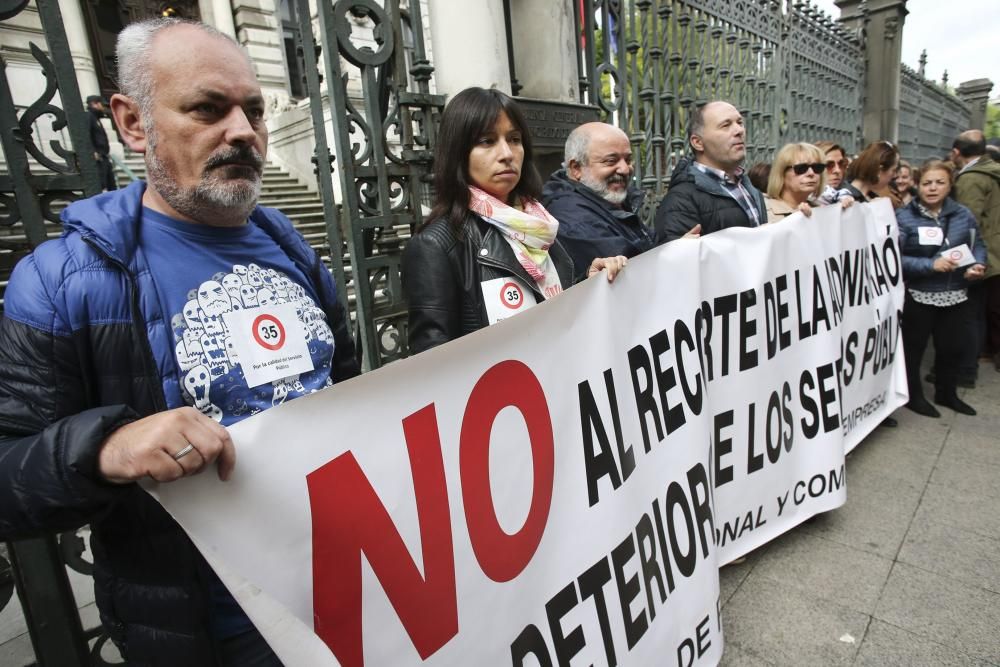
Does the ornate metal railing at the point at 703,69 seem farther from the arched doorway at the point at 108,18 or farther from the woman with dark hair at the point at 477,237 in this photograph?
the arched doorway at the point at 108,18

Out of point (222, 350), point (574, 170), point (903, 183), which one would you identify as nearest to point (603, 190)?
point (574, 170)

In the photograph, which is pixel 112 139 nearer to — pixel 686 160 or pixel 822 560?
pixel 686 160

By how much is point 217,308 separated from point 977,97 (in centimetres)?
2924

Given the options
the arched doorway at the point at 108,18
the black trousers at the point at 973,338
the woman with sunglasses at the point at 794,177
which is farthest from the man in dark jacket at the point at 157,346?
the arched doorway at the point at 108,18

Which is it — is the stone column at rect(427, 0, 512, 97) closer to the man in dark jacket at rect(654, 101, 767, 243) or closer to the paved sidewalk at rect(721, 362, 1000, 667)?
the man in dark jacket at rect(654, 101, 767, 243)

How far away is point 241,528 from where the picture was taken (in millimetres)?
939

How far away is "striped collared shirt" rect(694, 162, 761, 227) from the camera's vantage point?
10.2 feet

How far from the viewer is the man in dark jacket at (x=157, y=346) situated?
0.90m

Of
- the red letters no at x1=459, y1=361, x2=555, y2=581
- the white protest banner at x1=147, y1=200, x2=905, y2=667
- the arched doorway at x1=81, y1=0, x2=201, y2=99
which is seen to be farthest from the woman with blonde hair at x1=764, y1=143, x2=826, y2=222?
the arched doorway at x1=81, y1=0, x2=201, y2=99

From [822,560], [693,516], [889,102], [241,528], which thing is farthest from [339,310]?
[889,102]

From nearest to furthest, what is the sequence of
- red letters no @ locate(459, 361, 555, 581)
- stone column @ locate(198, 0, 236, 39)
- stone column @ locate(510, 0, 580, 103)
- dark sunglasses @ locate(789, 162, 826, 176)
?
red letters no @ locate(459, 361, 555, 581)
dark sunglasses @ locate(789, 162, 826, 176)
stone column @ locate(510, 0, 580, 103)
stone column @ locate(198, 0, 236, 39)

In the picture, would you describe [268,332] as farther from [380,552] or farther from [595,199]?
[595,199]

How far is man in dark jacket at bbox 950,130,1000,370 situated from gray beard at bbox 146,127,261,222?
5.21m

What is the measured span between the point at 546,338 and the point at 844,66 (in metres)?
9.82
